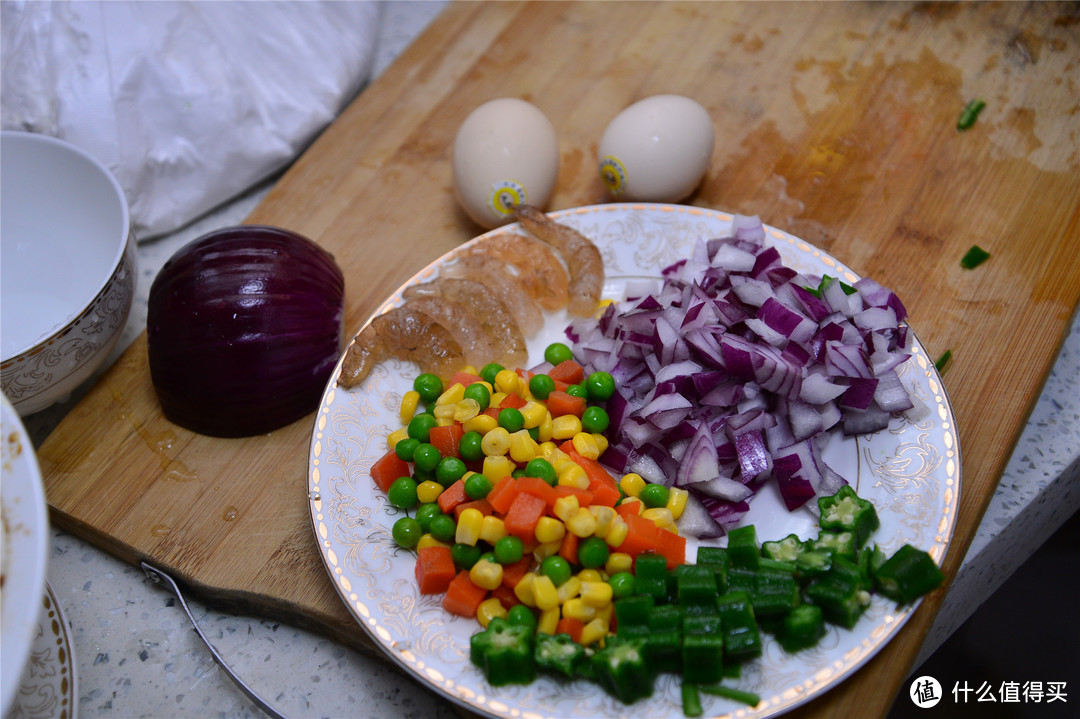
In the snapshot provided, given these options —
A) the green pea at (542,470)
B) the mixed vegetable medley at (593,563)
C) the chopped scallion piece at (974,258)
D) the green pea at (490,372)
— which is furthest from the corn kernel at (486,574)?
the chopped scallion piece at (974,258)

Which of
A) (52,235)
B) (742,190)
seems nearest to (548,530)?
(742,190)

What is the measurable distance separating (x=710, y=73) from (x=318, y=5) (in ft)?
4.63

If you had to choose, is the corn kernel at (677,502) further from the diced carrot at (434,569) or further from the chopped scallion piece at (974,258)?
the chopped scallion piece at (974,258)

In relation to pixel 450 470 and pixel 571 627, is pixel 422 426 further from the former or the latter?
pixel 571 627

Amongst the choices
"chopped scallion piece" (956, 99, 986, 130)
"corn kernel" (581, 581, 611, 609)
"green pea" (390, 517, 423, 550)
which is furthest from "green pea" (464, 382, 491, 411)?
"chopped scallion piece" (956, 99, 986, 130)

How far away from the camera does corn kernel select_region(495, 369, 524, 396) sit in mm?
2043

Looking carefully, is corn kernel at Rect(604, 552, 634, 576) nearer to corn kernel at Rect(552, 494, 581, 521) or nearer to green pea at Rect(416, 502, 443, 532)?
corn kernel at Rect(552, 494, 581, 521)

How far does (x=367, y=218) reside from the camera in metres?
2.64

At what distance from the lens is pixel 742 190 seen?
103 inches

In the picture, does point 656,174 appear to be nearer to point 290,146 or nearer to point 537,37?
point 537,37

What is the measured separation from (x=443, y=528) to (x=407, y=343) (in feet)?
1.86

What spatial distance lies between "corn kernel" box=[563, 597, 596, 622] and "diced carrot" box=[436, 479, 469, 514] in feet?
1.13

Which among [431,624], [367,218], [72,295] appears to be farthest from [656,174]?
[72,295]

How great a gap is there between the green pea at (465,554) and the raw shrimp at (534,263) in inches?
30.9
